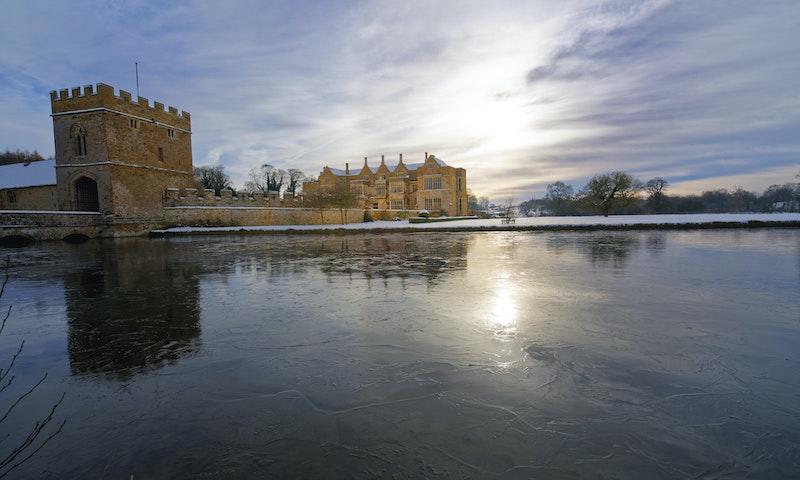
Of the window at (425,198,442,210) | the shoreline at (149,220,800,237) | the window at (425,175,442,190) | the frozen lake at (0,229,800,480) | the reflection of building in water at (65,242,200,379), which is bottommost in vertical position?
the frozen lake at (0,229,800,480)

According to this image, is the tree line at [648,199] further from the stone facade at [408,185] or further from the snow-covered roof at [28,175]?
the snow-covered roof at [28,175]

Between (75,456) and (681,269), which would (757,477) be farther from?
(681,269)

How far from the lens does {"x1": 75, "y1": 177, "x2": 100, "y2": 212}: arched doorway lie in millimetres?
32731

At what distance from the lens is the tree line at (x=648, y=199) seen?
149 ft

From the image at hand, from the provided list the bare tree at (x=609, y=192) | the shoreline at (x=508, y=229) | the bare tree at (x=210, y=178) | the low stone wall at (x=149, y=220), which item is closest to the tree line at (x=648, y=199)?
the bare tree at (x=609, y=192)

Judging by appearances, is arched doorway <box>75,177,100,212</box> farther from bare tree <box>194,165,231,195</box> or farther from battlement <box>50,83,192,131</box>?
bare tree <box>194,165,231,195</box>

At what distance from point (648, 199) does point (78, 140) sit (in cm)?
8413

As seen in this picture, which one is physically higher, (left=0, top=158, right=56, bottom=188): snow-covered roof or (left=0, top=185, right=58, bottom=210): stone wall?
(left=0, top=158, right=56, bottom=188): snow-covered roof

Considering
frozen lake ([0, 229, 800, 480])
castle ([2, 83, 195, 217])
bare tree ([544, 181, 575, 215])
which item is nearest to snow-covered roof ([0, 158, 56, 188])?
castle ([2, 83, 195, 217])

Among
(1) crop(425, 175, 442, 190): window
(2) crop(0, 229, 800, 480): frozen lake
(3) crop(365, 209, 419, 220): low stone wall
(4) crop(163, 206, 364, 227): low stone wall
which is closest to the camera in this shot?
(2) crop(0, 229, 800, 480): frozen lake

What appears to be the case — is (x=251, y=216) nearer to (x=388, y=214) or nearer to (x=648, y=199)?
(x=388, y=214)

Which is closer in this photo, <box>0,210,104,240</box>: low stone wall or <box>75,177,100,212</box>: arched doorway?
<box>0,210,104,240</box>: low stone wall

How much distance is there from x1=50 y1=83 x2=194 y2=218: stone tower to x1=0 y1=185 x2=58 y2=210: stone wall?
4.67 metres

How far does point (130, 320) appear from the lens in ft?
19.5
